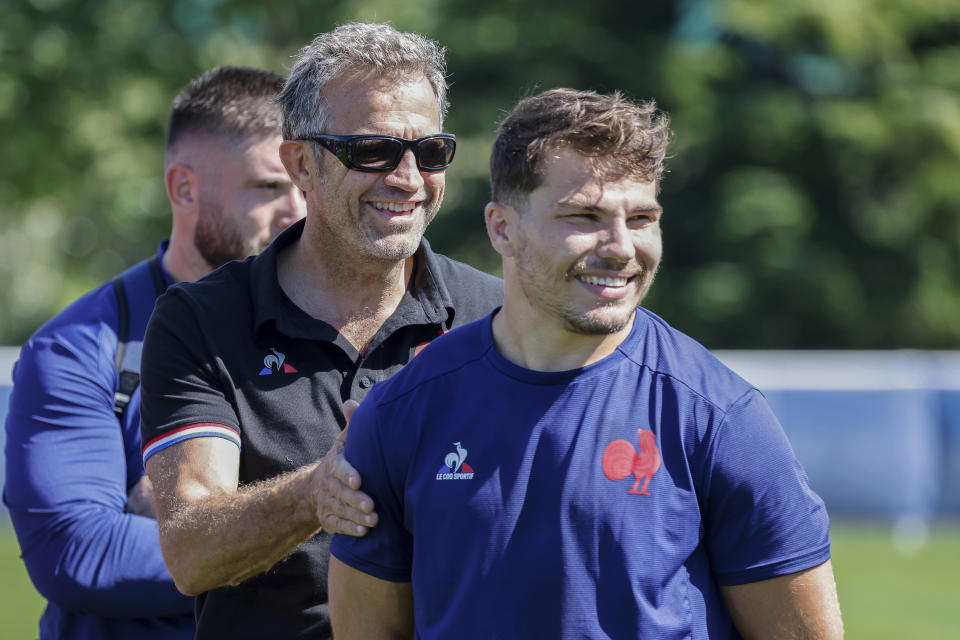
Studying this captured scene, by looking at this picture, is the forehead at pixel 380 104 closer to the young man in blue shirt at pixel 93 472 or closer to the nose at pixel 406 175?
the nose at pixel 406 175

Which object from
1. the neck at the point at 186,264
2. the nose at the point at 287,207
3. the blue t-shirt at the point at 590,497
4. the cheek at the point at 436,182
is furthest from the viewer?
the nose at the point at 287,207

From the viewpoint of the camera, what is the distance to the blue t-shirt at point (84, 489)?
140 inches

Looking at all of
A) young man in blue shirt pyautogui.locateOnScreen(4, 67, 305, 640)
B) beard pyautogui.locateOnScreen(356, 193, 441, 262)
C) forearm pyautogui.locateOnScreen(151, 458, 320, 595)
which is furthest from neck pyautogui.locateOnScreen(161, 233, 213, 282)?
forearm pyautogui.locateOnScreen(151, 458, 320, 595)

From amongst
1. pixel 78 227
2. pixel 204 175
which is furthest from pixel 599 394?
pixel 78 227

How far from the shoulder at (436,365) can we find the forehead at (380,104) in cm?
80

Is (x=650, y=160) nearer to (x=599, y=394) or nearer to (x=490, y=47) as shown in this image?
(x=599, y=394)

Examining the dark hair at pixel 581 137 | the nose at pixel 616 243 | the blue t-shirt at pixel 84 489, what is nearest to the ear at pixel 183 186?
the blue t-shirt at pixel 84 489

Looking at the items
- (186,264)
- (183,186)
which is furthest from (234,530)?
(183,186)

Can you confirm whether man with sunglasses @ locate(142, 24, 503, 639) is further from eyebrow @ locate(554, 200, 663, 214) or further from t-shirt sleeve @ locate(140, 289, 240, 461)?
eyebrow @ locate(554, 200, 663, 214)

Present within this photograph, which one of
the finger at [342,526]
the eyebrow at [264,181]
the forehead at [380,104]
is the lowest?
the finger at [342,526]

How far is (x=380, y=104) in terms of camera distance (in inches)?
134

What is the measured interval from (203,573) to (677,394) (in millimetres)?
1327

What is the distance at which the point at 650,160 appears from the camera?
8.66 feet

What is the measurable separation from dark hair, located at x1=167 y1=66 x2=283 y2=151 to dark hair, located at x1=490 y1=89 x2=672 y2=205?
1823 mm
